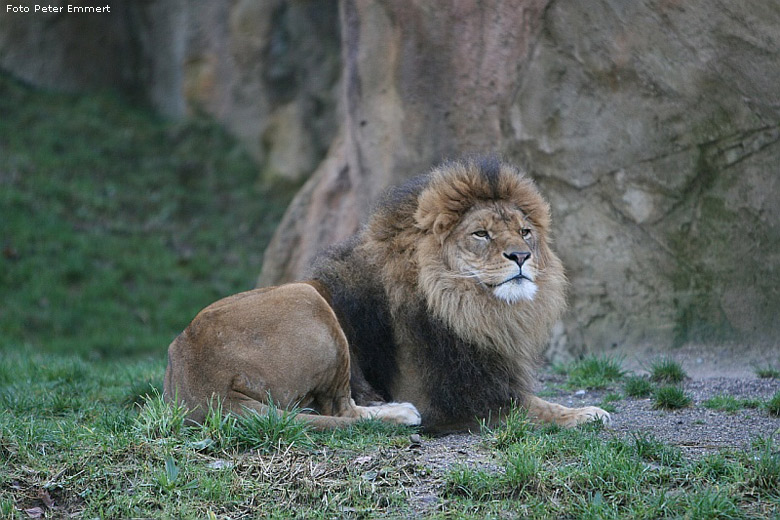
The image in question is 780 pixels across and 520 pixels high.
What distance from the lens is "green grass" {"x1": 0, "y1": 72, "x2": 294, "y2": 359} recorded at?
1159 cm

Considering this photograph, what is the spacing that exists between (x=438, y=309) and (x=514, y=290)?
460mm

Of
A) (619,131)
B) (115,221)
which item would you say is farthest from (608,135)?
(115,221)

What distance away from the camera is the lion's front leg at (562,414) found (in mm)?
5535

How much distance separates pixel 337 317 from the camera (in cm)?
567

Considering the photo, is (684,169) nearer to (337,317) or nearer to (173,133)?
(337,317)

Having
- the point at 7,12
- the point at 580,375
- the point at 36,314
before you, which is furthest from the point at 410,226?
the point at 7,12

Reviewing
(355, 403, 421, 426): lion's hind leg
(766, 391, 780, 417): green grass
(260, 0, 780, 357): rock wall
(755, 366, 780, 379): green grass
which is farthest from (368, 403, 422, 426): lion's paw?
(755, 366, 780, 379): green grass

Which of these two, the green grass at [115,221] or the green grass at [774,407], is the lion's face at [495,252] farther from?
the green grass at [115,221]

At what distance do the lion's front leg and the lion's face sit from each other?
660 mm

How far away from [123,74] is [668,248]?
10770 mm

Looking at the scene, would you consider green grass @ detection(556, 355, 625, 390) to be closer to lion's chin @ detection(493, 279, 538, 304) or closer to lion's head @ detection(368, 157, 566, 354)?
lion's head @ detection(368, 157, 566, 354)

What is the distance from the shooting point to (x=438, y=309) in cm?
556

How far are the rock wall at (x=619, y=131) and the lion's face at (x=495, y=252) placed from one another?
4.93 feet

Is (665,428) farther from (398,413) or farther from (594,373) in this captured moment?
Result: (594,373)
